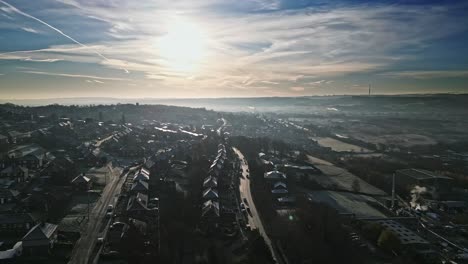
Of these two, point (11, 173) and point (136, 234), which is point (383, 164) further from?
point (11, 173)

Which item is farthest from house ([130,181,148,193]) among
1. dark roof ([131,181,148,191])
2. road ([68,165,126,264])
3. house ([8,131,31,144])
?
house ([8,131,31,144])

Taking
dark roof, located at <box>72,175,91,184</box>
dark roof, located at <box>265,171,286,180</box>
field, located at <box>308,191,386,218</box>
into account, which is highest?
dark roof, located at <box>72,175,91,184</box>

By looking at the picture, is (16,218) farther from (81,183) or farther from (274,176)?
(274,176)

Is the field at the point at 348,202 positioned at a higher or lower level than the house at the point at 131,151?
lower

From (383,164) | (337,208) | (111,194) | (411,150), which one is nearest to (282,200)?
(337,208)

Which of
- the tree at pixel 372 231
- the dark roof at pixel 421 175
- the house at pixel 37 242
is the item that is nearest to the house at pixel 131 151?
the house at pixel 37 242

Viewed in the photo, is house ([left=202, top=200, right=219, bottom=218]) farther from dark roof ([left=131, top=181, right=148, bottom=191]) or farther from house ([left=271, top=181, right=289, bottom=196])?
house ([left=271, top=181, right=289, bottom=196])

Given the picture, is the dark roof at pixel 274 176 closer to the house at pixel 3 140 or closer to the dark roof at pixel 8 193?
the dark roof at pixel 8 193
